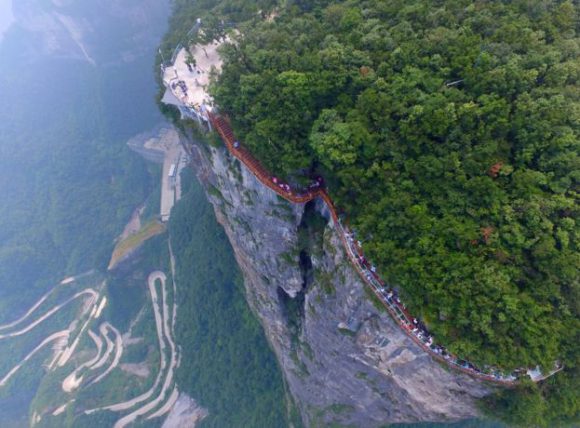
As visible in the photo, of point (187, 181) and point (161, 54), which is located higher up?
point (187, 181)

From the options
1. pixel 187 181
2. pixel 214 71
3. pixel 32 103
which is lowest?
pixel 214 71

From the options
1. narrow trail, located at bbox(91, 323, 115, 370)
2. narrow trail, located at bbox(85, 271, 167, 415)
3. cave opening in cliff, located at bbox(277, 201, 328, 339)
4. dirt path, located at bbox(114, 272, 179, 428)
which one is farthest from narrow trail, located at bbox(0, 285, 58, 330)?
cave opening in cliff, located at bbox(277, 201, 328, 339)

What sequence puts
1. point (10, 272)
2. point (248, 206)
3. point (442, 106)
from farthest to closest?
1. point (10, 272)
2. point (248, 206)
3. point (442, 106)

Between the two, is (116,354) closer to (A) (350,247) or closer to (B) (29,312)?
(B) (29,312)

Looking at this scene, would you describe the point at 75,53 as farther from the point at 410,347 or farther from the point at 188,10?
the point at 410,347

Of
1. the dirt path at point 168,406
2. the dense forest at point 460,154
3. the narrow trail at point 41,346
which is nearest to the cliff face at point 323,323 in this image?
the dense forest at point 460,154

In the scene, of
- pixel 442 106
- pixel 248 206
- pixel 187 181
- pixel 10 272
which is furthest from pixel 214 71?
pixel 10 272

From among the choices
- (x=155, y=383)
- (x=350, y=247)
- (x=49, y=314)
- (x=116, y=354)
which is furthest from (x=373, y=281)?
(x=49, y=314)
